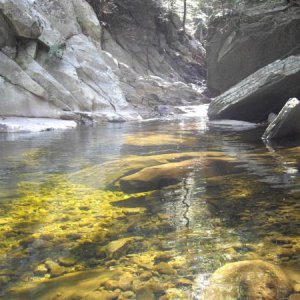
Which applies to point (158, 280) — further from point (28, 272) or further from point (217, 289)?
point (28, 272)

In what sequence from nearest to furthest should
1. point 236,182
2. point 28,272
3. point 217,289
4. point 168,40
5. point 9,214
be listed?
point 217,289 < point 28,272 < point 9,214 < point 236,182 < point 168,40

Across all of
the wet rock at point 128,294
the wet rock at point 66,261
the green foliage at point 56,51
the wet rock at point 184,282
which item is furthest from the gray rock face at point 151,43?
the wet rock at point 128,294

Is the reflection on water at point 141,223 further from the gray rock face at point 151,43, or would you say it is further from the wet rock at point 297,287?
the gray rock face at point 151,43

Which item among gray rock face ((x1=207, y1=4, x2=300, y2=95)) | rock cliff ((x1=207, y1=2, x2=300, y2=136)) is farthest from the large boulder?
gray rock face ((x1=207, y1=4, x2=300, y2=95))

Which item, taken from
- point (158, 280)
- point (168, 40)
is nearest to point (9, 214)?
point (158, 280)

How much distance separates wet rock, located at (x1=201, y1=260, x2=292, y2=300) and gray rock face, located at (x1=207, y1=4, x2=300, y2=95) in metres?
12.7

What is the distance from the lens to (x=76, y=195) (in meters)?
4.36

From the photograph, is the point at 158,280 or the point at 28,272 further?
the point at 28,272

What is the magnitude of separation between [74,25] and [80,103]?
5.89 meters

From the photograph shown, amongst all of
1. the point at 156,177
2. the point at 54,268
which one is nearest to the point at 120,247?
the point at 54,268

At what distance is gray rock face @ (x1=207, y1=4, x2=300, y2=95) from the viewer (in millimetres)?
15383

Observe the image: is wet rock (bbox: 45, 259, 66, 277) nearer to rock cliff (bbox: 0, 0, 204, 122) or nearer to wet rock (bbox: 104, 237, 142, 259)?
wet rock (bbox: 104, 237, 142, 259)

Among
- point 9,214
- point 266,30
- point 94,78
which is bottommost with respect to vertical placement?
point 9,214

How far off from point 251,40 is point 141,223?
48.8 feet
